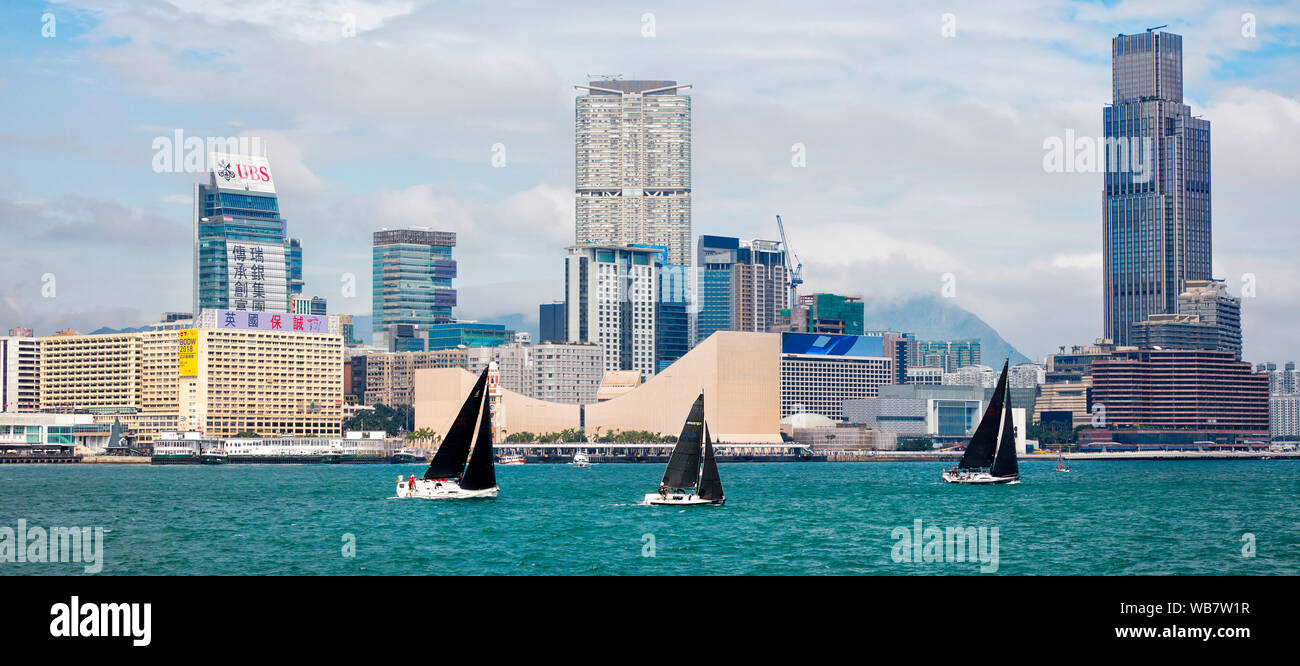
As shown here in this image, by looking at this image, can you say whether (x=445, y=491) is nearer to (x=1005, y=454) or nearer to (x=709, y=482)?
(x=709, y=482)

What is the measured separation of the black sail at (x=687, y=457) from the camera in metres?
61.2

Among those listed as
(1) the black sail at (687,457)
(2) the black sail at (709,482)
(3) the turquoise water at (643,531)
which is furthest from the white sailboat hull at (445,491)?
(2) the black sail at (709,482)

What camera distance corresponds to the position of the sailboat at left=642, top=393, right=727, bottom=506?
61656mm

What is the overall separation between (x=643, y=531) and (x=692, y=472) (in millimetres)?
11155

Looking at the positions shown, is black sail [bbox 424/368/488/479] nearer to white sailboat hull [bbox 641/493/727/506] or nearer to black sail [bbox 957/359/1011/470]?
white sailboat hull [bbox 641/493/727/506]

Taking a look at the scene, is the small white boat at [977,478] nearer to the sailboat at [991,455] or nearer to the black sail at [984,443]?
the sailboat at [991,455]

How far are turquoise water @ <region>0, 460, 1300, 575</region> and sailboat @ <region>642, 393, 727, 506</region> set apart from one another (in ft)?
2.14

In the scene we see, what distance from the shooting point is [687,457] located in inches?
2496

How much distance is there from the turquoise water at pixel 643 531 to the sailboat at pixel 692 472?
652 millimetres

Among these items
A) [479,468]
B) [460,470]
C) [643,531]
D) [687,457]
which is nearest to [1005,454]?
[687,457]

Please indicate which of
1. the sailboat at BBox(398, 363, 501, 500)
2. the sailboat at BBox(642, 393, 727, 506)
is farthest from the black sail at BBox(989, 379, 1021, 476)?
the sailboat at BBox(398, 363, 501, 500)
